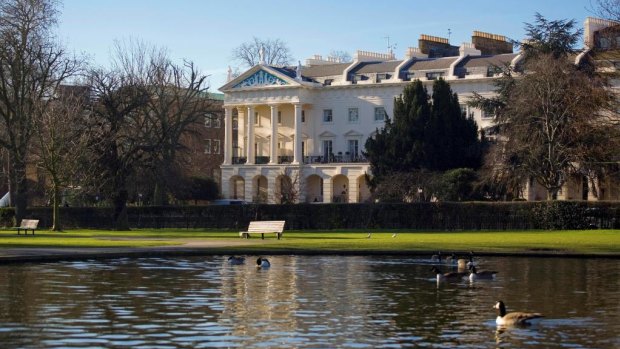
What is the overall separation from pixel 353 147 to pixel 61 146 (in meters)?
48.3

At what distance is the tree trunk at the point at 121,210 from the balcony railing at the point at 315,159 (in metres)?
38.2

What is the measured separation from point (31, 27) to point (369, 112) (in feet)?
135

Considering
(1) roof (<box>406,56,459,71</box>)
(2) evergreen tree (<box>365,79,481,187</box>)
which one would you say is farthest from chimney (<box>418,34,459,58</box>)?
(2) evergreen tree (<box>365,79,481,187</box>)

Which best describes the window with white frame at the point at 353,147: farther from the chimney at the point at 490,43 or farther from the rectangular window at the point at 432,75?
the chimney at the point at 490,43

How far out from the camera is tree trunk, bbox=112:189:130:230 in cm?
7019

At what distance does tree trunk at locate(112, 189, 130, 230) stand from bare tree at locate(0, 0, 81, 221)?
669 cm

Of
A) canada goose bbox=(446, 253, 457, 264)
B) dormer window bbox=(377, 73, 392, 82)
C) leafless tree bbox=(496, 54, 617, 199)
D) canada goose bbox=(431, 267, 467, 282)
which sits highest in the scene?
dormer window bbox=(377, 73, 392, 82)

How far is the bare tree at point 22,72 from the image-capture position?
235ft

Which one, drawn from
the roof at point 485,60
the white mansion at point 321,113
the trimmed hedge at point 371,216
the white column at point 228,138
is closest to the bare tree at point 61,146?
the trimmed hedge at point 371,216

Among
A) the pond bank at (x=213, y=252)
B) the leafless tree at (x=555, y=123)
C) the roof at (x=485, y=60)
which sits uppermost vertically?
the roof at (x=485, y=60)

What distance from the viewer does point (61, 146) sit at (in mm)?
63812

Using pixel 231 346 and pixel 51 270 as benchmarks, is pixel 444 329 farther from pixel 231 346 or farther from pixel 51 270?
pixel 51 270

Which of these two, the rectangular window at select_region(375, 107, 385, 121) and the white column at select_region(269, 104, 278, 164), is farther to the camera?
the white column at select_region(269, 104, 278, 164)

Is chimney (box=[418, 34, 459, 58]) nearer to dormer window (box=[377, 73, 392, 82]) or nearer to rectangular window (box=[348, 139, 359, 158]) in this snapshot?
dormer window (box=[377, 73, 392, 82])
